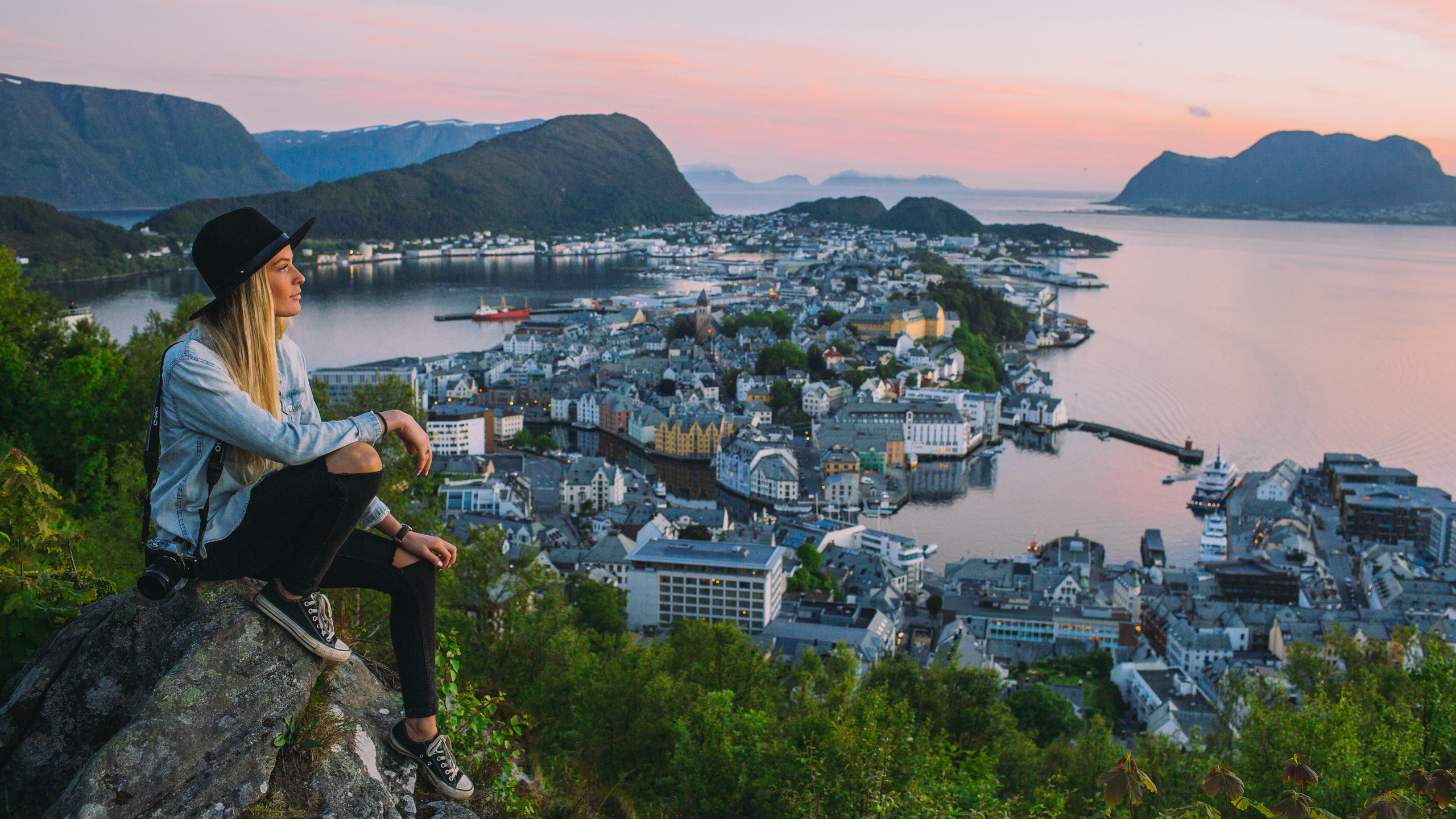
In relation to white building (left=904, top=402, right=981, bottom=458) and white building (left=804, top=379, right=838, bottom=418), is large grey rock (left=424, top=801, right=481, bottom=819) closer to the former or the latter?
white building (left=904, top=402, right=981, bottom=458)

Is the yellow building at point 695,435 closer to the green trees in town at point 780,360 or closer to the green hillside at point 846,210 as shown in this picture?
the green trees in town at point 780,360

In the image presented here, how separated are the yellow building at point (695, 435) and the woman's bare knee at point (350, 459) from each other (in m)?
15.9

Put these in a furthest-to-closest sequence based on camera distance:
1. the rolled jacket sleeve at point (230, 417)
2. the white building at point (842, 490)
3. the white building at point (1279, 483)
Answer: the white building at point (842, 490)
the white building at point (1279, 483)
the rolled jacket sleeve at point (230, 417)

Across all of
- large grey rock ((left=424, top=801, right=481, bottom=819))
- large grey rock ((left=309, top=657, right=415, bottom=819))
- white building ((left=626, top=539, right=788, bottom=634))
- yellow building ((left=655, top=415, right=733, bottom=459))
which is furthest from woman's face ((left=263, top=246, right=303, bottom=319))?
yellow building ((left=655, top=415, right=733, bottom=459))

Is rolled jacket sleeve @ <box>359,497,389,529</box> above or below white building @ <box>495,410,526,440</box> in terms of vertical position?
above

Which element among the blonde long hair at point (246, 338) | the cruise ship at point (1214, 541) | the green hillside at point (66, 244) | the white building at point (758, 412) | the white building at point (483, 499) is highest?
the blonde long hair at point (246, 338)

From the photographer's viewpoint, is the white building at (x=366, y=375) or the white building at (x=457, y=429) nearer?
the white building at (x=457, y=429)

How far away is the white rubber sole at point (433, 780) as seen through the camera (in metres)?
1.33

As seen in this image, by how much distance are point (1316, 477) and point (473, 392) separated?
14446 mm

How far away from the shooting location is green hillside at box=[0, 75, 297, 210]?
5562cm

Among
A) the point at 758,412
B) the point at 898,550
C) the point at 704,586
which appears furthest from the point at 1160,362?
the point at 704,586

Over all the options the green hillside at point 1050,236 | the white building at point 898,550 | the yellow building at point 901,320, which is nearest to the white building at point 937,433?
the white building at point 898,550

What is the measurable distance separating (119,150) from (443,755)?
250ft

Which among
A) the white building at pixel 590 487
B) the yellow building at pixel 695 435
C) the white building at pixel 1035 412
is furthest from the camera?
the white building at pixel 1035 412
